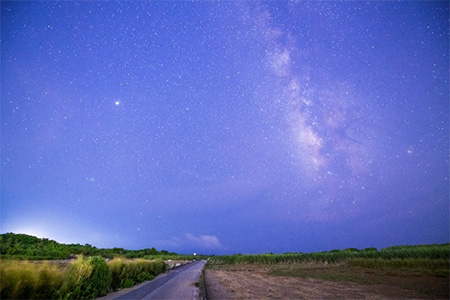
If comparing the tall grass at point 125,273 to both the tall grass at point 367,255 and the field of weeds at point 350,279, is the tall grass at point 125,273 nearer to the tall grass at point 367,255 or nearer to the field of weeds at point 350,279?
the field of weeds at point 350,279

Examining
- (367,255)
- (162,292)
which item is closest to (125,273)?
(162,292)

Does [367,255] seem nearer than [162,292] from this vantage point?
No

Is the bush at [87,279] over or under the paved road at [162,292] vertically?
over

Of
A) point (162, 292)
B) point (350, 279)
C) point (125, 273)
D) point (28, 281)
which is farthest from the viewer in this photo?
point (350, 279)

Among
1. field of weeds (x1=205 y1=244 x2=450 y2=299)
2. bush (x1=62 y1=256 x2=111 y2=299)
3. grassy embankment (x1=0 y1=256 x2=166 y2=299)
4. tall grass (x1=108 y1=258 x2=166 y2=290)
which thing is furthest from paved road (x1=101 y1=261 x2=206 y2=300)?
field of weeds (x1=205 y1=244 x2=450 y2=299)

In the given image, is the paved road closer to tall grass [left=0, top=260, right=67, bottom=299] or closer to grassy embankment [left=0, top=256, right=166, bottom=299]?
grassy embankment [left=0, top=256, right=166, bottom=299]

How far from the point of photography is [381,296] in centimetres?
1419

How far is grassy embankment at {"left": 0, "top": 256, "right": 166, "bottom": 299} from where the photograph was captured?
7148mm

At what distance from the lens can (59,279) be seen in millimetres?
8844

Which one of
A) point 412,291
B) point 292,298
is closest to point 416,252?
point 412,291

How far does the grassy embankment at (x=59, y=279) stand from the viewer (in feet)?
23.5

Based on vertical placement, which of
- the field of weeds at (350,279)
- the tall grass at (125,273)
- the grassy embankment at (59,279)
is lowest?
the field of weeds at (350,279)

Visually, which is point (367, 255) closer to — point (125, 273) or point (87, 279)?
point (125, 273)

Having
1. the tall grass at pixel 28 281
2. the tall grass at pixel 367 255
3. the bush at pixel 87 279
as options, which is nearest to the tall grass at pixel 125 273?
the bush at pixel 87 279
